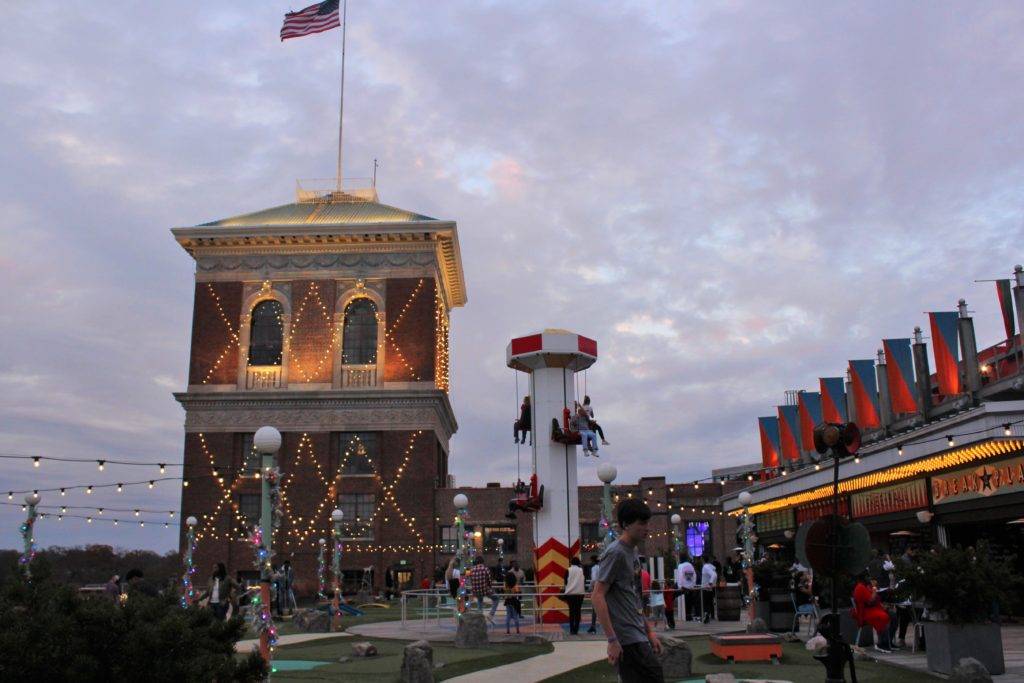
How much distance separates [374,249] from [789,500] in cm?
2302

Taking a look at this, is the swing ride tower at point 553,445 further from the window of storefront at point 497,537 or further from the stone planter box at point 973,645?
the window of storefront at point 497,537

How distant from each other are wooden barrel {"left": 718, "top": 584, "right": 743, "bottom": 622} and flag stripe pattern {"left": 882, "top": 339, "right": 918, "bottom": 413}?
12.7m

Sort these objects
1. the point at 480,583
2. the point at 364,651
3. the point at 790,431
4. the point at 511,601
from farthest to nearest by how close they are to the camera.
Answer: the point at 790,431 → the point at 480,583 → the point at 511,601 → the point at 364,651

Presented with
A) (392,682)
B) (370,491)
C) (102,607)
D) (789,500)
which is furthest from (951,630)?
(370,491)

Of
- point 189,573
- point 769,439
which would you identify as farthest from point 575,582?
point 769,439

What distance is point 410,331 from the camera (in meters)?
45.2

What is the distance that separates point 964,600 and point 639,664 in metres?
7.46

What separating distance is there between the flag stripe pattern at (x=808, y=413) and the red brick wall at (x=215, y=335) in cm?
2716

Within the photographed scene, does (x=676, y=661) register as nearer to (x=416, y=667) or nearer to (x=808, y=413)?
(x=416, y=667)

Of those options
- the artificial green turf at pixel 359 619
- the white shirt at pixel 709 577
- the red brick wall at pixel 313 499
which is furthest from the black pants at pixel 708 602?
the red brick wall at pixel 313 499

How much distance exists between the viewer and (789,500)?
127ft

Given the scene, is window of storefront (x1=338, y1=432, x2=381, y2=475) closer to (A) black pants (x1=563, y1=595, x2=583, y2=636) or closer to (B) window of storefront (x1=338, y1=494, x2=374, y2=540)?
(B) window of storefront (x1=338, y1=494, x2=374, y2=540)

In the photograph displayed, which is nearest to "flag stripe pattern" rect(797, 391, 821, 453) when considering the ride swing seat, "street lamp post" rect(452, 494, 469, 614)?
the ride swing seat

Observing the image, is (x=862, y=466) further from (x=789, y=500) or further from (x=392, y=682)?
(x=392, y=682)
